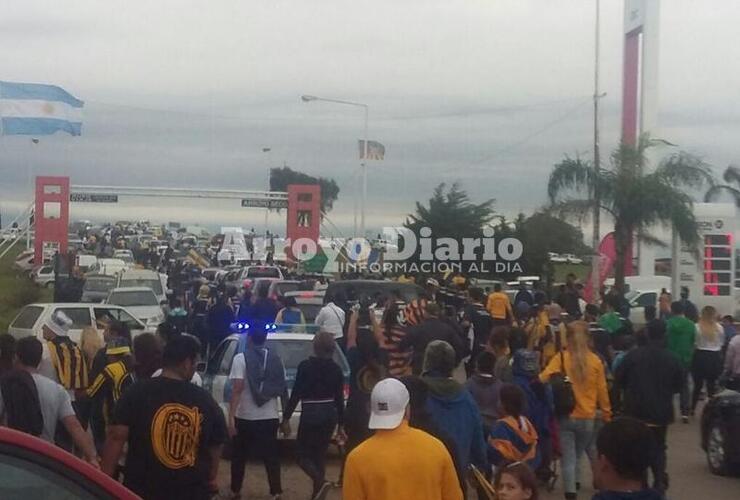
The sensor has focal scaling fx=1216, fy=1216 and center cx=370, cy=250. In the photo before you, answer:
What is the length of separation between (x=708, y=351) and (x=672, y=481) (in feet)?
14.8

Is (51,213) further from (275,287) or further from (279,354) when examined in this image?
(279,354)

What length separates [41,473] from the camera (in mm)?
3631

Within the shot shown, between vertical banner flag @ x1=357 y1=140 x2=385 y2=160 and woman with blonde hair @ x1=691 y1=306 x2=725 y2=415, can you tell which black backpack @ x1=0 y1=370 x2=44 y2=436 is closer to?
woman with blonde hair @ x1=691 y1=306 x2=725 y2=415

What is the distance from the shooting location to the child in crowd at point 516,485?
5.83 metres

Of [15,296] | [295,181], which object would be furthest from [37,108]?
[295,181]

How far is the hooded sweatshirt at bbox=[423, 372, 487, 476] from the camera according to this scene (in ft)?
26.0

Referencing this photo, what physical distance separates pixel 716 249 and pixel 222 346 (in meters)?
25.9

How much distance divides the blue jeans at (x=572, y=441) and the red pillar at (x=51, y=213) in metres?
56.0

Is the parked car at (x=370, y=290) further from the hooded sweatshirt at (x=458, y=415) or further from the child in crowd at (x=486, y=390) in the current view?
the hooded sweatshirt at (x=458, y=415)

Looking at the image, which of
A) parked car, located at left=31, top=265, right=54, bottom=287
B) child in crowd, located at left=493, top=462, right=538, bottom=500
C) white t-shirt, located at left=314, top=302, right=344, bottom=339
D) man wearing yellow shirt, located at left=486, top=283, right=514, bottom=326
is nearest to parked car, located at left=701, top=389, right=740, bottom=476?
white t-shirt, located at left=314, top=302, right=344, bottom=339

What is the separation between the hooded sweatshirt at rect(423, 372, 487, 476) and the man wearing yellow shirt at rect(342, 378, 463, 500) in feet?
7.14

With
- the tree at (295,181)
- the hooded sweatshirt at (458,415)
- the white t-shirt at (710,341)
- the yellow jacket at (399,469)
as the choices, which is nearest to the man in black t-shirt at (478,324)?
the white t-shirt at (710,341)

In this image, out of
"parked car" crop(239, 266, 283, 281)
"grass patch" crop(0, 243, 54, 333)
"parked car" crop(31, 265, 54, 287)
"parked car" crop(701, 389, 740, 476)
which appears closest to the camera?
"parked car" crop(701, 389, 740, 476)

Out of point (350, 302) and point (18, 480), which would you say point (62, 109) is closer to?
point (350, 302)
